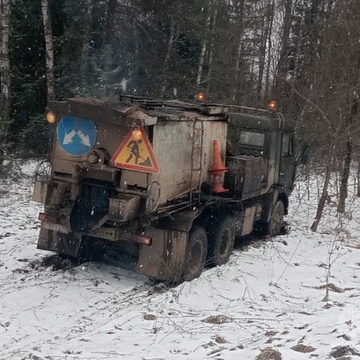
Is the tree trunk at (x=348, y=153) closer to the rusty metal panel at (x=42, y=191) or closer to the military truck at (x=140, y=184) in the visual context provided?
the military truck at (x=140, y=184)

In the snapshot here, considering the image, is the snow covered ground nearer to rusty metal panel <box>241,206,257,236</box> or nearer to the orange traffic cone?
rusty metal panel <box>241,206,257,236</box>

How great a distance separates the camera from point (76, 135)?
27.7 feet

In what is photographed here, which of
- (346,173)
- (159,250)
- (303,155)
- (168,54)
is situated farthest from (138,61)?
(159,250)

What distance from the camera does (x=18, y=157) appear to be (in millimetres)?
19203

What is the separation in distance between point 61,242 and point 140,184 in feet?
5.62

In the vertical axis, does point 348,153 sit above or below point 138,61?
below

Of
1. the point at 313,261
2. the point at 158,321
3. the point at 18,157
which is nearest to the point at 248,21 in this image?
the point at 18,157

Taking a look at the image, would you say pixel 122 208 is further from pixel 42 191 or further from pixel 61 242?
pixel 61 242

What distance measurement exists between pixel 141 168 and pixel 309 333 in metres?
3.06

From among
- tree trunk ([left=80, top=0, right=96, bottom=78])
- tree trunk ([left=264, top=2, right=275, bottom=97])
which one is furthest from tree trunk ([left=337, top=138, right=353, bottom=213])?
tree trunk ([left=264, top=2, right=275, bottom=97])

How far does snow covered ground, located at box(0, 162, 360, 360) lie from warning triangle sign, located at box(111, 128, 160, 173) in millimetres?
1747

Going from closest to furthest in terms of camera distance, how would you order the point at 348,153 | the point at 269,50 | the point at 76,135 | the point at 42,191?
the point at 76,135 < the point at 42,191 < the point at 348,153 < the point at 269,50

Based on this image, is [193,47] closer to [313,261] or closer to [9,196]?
[9,196]

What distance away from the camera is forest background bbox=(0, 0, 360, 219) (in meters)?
17.5
